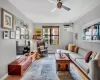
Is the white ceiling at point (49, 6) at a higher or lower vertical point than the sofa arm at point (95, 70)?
higher

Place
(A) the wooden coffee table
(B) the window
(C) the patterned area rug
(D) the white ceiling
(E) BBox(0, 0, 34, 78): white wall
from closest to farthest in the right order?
1. (E) BBox(0, 0, 34, 78): white wall
2. (C) the patterned area rug
3. (D) the white ceiling
4. (A) the wooden coffee table
5. (B) the window

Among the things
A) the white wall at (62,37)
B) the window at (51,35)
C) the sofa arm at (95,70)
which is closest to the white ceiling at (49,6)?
the sofa arm at (95,70)

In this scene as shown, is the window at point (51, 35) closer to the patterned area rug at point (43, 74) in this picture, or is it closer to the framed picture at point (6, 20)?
the patterned area rug at point (43, 74)

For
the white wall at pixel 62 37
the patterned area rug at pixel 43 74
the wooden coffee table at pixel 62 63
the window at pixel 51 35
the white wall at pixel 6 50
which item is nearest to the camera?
the white wall at pixel 6 50

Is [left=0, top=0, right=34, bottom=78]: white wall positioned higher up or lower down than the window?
lower down

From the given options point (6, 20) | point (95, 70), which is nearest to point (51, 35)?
point (6, 20)

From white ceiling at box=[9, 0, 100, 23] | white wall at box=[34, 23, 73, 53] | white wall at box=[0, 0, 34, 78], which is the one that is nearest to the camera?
white wall at box=[0, 0, 34, 78]

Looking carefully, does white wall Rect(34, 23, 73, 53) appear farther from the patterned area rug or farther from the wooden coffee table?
the wooden coffee table

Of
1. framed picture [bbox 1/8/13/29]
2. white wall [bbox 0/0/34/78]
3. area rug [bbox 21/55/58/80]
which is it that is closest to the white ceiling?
white wall [bbox 0/0/34/78]

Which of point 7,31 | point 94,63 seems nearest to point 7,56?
point 7,31

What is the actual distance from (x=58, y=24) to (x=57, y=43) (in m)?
1.53

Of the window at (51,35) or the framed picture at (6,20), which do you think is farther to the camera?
the window at (51,35)

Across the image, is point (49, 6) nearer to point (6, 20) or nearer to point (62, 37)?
point (6, 20)

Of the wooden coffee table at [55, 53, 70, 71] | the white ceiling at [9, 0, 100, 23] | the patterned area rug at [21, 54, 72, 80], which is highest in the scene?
the white ceiling at [9, 0, 100, 23]
